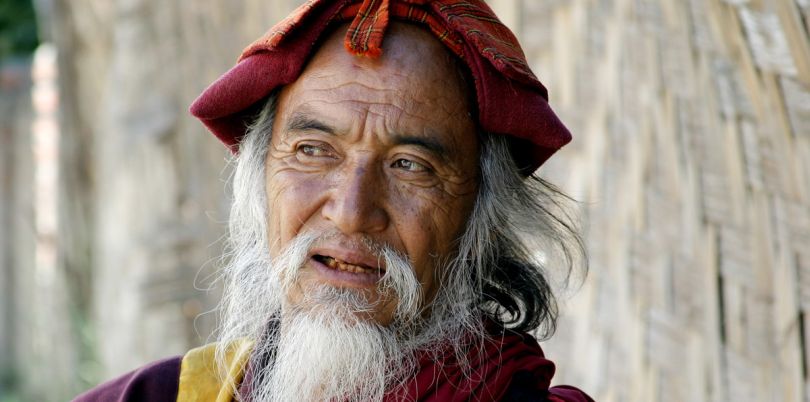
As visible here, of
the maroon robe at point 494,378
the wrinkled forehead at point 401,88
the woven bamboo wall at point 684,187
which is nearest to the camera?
the maroon robe at point 494,378

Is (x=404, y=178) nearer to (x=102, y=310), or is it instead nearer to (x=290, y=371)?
(x=290, y=371)

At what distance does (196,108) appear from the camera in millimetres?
2410

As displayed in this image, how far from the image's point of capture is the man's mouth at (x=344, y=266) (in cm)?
226

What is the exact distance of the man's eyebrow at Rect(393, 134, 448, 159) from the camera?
227 centimetres

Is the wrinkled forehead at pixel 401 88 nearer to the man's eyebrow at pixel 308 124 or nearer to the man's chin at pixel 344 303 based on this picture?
the man's eyebrow at pixel 308 124

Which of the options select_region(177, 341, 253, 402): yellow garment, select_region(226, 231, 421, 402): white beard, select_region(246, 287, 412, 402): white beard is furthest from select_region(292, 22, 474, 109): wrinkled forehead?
select_region(177, 341, 253, 402): yellow garment

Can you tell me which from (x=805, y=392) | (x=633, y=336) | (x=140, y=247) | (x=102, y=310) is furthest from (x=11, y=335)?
(x=805, y=392)

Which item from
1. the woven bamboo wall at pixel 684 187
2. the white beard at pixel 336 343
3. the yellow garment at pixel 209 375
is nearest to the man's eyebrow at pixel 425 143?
the white beard at pixel 336 343

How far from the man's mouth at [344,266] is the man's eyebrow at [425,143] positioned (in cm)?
27

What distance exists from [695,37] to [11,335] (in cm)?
1004

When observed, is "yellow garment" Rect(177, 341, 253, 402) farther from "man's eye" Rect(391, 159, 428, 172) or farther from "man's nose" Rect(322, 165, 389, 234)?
"man's eye" Rect(391, 159, 428, 172)

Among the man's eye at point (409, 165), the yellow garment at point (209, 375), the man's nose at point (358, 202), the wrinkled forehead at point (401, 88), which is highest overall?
the wrinkled forehead at point (401, 88)

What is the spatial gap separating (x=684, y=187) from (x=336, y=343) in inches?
45.0

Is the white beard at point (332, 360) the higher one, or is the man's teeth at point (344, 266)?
the man's teeth at point (344, 266)
